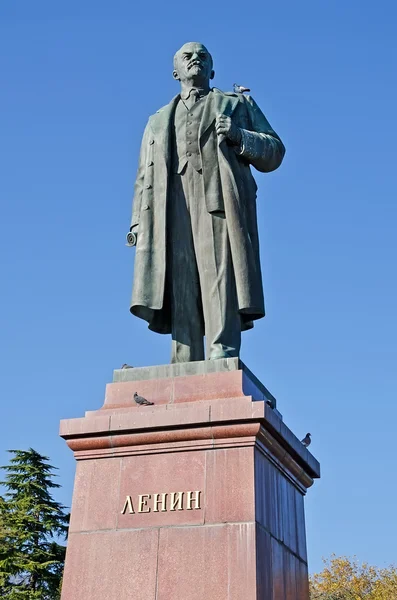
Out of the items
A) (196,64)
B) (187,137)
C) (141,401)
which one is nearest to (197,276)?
(187,137)

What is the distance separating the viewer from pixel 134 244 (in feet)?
30.1

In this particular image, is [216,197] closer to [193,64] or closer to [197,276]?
[197,276]

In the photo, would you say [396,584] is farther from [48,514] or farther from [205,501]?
[205,501]

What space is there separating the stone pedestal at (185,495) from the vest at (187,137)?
2438 mm

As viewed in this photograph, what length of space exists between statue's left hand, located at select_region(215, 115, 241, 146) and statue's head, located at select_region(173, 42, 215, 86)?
94 centimetres

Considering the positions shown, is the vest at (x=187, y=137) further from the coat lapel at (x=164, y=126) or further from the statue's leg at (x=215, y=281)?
the statue's leg at (x=215, y=281)

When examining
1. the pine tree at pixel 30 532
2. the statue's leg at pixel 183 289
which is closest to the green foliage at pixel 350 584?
the pine tree at pixel 30 532

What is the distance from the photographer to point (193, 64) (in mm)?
9539

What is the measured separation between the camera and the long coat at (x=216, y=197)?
8.67m

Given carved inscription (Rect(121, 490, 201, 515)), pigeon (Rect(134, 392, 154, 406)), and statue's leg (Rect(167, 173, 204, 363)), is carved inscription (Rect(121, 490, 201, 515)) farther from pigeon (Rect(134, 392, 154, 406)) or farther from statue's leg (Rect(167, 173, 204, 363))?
statue's leg (Rect(167, 173, 204, 363))

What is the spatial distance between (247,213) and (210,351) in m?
1.64

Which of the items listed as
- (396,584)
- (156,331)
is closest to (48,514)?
(396,584)

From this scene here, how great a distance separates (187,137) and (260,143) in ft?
2.70

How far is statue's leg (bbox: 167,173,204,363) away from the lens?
8.77 meters
